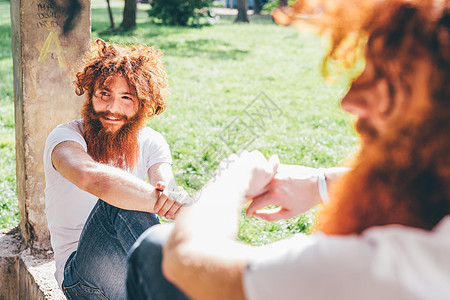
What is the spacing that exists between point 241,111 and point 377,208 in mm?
5898

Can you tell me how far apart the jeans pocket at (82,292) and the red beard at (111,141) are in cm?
Result: 66

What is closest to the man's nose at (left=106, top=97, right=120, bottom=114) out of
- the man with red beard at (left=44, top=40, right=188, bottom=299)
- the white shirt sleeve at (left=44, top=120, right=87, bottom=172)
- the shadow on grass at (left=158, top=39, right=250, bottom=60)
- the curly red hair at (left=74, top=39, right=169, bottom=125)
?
the man with red beard at (left=44, top=40, right=188, bottom=299)

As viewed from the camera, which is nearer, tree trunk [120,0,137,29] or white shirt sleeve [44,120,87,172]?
white shirt sleeve [44,120,87,172]

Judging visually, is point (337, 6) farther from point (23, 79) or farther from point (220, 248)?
point (23, 79)

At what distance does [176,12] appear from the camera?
58.6ft

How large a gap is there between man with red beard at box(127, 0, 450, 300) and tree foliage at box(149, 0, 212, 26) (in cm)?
1700

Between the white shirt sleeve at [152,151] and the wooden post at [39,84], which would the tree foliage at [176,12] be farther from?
the white shirt sleeve at [152,151]

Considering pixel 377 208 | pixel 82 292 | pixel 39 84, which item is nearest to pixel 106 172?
pixel 82 292

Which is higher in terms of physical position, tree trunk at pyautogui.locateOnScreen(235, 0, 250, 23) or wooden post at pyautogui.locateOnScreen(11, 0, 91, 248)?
wooden post at pyautogui.locateOnScreen(11, 0, 91, 248)

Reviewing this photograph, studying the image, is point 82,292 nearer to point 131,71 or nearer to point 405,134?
point 131,71

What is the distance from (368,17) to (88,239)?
1.59m

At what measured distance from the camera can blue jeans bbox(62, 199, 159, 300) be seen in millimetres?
2238

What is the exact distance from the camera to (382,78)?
1.15 meters

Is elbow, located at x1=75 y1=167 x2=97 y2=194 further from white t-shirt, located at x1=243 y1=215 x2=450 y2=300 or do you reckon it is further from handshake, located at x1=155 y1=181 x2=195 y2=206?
white t-shirt, located at x1=243 y1=215 x2=450 y2=300
